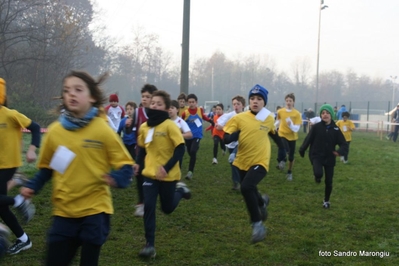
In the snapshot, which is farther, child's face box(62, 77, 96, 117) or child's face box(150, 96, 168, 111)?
child's face box(150, 96, 168, 111)

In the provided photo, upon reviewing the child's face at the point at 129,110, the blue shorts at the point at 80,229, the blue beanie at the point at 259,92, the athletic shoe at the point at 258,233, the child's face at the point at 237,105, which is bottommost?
the athletic shoe at the point at 258,233

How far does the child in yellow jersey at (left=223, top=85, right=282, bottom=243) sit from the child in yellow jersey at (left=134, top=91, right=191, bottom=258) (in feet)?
2.98

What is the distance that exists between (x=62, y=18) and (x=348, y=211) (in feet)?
79.2

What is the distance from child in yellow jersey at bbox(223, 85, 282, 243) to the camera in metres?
5.99

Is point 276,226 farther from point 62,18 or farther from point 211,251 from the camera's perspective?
point 62,18

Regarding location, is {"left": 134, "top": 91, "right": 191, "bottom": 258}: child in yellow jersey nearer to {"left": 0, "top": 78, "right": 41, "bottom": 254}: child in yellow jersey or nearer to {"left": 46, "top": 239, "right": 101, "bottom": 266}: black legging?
{"left": 0, "top": 78, "right": 41, "bottom": 254}: child in yellow jersey

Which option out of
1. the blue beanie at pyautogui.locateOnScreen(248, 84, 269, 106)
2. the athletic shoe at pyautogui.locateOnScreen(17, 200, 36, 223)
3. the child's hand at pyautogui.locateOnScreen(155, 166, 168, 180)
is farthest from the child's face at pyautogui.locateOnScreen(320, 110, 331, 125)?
the athletic shoe at pyautogui.locateOnScreen(17, 200, 36, 223)

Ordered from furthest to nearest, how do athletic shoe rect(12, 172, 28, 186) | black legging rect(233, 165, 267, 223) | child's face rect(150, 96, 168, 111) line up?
1. black legging rect(233, 165, 267, 223)
2. child's face rect(150, 96, 168, 111)
3. athletic shoe rect(12, 172, 28, 186)

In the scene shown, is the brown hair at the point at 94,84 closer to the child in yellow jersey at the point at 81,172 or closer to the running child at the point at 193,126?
the child in yellow jersey at the point at 81,172

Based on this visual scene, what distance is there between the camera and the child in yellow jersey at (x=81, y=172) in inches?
135

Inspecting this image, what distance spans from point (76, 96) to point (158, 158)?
7.20 ft

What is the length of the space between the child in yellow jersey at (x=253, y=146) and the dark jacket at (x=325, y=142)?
1873 mm

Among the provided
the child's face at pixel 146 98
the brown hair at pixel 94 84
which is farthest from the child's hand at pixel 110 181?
the child's face at pixel 146 98

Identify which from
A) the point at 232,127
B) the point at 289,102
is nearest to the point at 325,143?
the point at 232,127
